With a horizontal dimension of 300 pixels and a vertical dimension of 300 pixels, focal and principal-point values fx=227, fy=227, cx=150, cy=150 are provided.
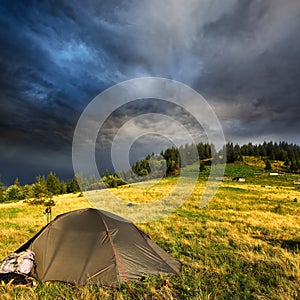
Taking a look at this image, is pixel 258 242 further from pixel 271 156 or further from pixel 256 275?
pixel 271 156

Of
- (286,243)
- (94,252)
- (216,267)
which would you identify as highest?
(94,252)

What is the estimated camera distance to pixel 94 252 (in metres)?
6.33

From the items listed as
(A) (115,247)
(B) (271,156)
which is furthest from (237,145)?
(A) (115,247)

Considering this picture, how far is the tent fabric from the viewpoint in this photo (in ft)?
19.9

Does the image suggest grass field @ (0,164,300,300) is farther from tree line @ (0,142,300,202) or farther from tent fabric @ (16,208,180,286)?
tree line @ (0,142,300,202)

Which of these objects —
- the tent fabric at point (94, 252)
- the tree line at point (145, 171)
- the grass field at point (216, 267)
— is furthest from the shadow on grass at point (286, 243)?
the tree line at point (145, 171)

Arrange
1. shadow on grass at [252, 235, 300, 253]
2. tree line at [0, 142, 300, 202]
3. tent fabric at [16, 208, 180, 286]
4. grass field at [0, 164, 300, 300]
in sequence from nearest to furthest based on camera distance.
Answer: grass field at [0, 164, 300, 300], tent fabric at [16, 208, 180, 286], shadow on grass at [252, 235, 300, 253], tree line at [0, 142, 300, 202]

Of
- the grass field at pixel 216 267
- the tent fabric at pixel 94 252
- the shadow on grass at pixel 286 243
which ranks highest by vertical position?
the tent fabric at pixel 94 252

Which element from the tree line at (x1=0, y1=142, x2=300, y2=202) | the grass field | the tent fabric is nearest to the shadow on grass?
the grass field

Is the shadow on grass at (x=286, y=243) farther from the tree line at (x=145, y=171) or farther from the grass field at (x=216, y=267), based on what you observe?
the tree line at (x=145, y=171)

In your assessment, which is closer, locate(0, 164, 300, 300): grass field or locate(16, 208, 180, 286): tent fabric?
locate(0, 164, 300, 300): grass field

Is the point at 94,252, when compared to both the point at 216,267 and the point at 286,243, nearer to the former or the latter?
the point at 216,267

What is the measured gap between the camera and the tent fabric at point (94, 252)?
6.07 m

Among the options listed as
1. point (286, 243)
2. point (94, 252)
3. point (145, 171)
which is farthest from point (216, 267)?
point (145, 171)
